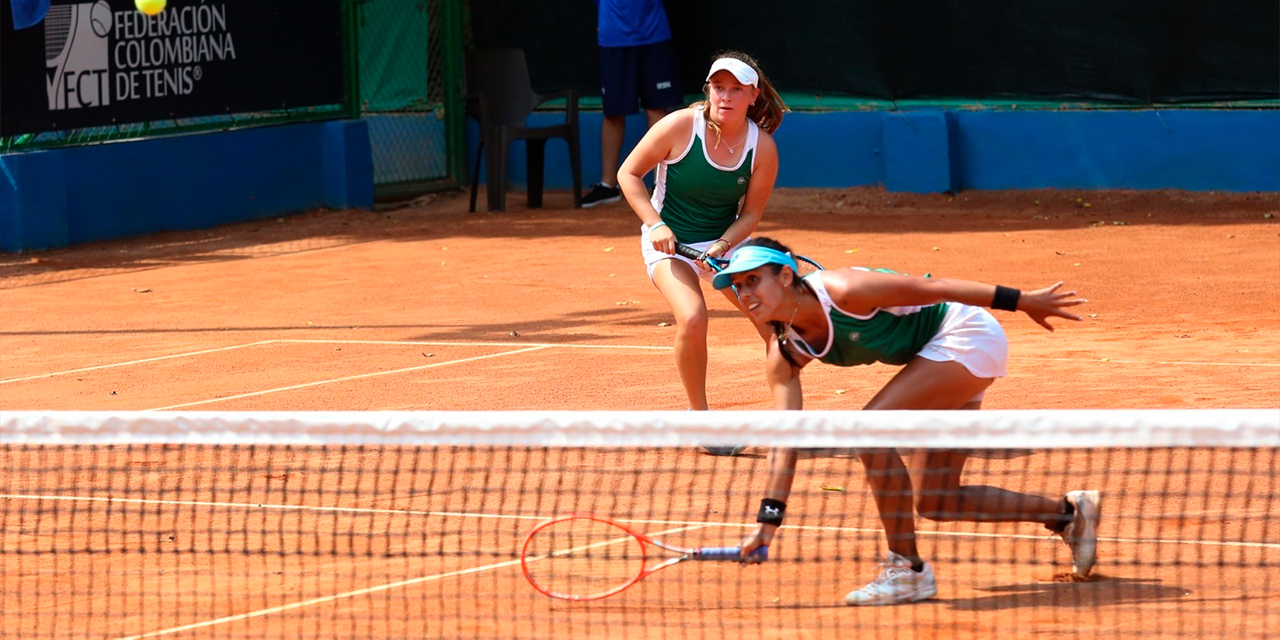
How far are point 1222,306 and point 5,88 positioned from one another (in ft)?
29.2

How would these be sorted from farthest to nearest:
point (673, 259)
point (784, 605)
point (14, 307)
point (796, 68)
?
point (796, 68)
point (14, 307)
point (673, 259)
point (784, 605)

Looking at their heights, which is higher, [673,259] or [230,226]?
[673,259]

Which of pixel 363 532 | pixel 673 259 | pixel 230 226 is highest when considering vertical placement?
pixel 673 259

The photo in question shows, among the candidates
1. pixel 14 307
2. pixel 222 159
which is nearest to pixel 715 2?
pixel 222 159

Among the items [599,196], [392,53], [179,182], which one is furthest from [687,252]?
[392,53]

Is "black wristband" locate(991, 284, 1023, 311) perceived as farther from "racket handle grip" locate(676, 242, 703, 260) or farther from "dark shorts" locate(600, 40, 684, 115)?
"dark shorts" locate(600, 40, 684, 115)

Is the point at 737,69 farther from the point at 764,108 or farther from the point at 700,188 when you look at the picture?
the point at 700,188

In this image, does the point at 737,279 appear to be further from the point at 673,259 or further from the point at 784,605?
the point at 673,259

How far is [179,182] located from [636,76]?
423 centimetres

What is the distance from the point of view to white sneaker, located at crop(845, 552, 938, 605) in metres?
4.95

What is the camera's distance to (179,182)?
605 inches

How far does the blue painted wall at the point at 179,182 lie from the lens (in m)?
14.1

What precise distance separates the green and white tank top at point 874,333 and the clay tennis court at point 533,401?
0.62m

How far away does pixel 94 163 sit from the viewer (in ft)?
47.5
